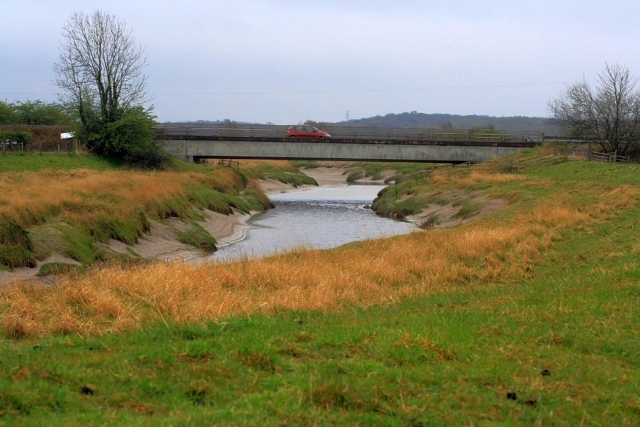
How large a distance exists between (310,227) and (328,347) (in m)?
35.5

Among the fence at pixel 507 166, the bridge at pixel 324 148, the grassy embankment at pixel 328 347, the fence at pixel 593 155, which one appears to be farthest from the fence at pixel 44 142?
the fence at pixel 593 155

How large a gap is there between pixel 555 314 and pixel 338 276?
260 inches

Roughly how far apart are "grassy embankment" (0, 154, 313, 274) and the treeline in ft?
66.1

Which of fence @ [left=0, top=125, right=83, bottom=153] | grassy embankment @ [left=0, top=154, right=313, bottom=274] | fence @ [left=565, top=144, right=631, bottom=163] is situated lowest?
grassy embankment @ [left=0, top=154, right=313, bottom=274]

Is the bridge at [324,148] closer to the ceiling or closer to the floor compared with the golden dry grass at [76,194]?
closer to the ceiling

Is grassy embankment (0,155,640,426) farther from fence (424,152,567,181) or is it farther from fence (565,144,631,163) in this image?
fence (424,152,567,181)

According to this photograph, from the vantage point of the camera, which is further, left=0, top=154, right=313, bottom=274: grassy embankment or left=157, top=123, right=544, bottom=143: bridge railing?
left=157, top=123, right=544, bottom=143: bridge railing

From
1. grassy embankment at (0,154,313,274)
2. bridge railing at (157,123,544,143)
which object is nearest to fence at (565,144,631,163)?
bridge railing at (157,123,544,143)

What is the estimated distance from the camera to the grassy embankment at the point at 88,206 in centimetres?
2597

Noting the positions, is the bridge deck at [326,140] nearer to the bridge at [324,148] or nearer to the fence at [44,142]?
the bridge at [324,148]

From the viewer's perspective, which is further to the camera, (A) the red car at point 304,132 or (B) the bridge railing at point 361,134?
(A) the red car at point 304,132

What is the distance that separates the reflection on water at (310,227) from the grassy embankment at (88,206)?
7.92ft

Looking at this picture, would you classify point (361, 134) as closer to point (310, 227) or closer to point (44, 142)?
point (44, 142)

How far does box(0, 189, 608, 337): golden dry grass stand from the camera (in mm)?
11742
